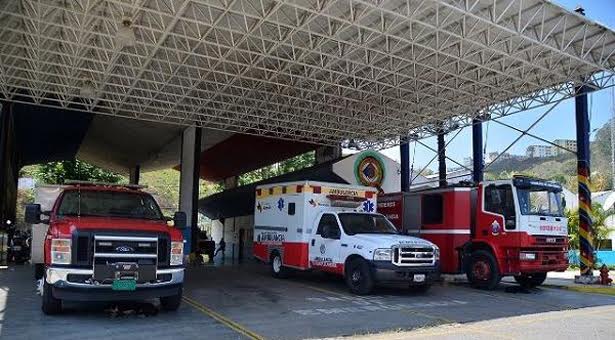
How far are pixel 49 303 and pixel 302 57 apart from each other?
31.8ft

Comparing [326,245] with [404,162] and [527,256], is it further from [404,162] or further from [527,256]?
[404,162]

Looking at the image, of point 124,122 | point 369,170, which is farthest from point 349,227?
point 124,122

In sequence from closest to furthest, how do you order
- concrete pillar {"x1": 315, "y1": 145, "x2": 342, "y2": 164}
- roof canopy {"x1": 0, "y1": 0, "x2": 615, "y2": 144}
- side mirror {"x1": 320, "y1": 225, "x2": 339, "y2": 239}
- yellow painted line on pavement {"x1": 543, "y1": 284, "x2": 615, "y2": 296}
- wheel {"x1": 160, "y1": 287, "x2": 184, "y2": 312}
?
wheel {"x1": 160, "y1": 287, "x2": 184, "y2": 312} → roof canopy {"x1": 0, "y1": 0, "x2": 615, "y2": 144} → side mirror {"x1": 320, "y1": 225, "x2": 339, "y2": 239} → yellow painted line on pavement {"x1": 543, "y1": 284, "x2": 615, "y2": 296} → concrete pillar {"x1": 315, "y1": 145, "x2": 342, "y2": 164}

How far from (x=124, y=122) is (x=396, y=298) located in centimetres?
2267

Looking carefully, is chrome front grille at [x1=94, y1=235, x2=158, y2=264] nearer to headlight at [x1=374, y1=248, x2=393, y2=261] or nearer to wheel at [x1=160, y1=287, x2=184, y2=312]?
wheel at [x1=160, y1=287, x2=184, y2=312]

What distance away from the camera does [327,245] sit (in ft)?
47.6

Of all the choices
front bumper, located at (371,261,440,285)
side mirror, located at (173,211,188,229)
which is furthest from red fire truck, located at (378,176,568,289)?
side mirror, located at (173,211,188,229)

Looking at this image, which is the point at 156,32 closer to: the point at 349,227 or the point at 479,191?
the point at 349,227

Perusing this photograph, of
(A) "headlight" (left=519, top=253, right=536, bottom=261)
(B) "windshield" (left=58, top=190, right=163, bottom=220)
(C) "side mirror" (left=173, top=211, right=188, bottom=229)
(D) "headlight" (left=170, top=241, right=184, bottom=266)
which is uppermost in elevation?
(B) "windshield" (left=58, top=190, right=163, bottom=220)

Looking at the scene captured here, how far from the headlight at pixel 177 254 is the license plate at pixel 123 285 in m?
0.76

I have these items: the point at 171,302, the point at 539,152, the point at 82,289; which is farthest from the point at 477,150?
the point at 539,152

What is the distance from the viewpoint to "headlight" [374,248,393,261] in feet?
41.4

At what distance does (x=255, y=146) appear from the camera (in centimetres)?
3450

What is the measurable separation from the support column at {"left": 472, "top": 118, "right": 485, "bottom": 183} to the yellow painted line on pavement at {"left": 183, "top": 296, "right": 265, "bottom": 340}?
14.6 metres
